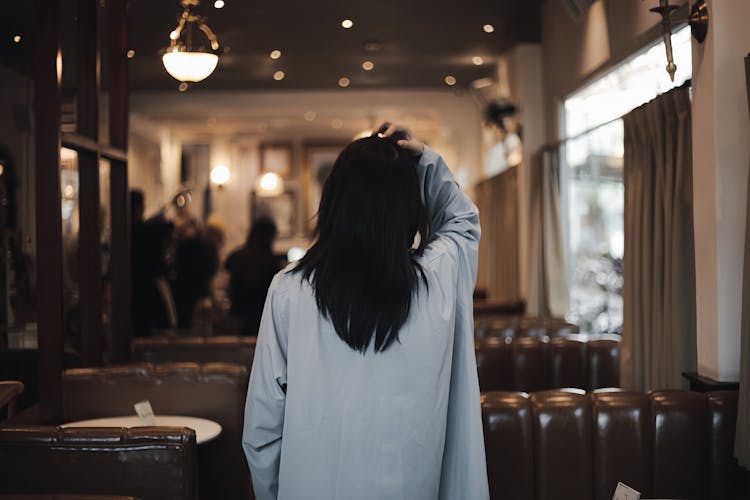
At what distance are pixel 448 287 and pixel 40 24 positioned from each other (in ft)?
7.57

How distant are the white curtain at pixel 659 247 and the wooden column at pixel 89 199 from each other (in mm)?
2681

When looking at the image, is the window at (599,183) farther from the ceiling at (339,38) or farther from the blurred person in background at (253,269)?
the blurred person in background at (253,269)

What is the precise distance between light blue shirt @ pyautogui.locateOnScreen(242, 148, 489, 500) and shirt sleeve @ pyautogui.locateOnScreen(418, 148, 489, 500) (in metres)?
0.01

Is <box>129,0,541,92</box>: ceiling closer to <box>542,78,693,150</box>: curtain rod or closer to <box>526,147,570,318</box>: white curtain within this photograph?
<box>542,78,693,150</box>: curtain rod

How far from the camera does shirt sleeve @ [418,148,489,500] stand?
2092 millimetres

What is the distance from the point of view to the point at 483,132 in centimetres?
1082

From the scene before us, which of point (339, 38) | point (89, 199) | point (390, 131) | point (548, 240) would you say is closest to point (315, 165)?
point (339, 38)

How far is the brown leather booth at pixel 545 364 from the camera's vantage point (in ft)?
15.6

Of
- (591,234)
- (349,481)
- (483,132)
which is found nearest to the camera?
(349,481)

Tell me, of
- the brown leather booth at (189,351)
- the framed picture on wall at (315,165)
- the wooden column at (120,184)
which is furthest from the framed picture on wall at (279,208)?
the wooden column at (120,184)

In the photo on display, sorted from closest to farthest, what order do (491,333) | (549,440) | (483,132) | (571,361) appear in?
(549,440), (571,361), (491,333), (483,132)

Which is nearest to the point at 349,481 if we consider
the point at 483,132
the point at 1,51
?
the point at 1,51

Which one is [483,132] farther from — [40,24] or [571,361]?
[40,24]

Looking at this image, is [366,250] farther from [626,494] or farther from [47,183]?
[47,183]
